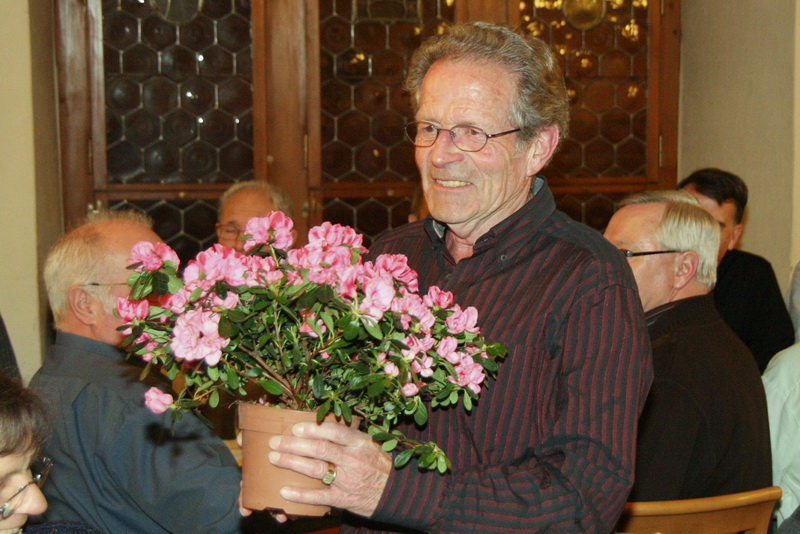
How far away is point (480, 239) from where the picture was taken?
1.59 m

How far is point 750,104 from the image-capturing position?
13.9ft

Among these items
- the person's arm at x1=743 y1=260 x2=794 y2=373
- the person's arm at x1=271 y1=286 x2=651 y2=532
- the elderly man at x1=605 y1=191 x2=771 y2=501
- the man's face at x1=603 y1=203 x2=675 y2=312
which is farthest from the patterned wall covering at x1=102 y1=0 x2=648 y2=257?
the person's arm at x1=271 y1=286 x2=651 y2=532

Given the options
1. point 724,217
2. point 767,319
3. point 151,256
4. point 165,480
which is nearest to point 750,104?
point 724,217

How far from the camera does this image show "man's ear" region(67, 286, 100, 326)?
2.29m

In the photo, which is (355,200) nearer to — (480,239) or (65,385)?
(65,385)

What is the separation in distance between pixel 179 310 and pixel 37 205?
9.62 ft

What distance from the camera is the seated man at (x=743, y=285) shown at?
13.1 ft

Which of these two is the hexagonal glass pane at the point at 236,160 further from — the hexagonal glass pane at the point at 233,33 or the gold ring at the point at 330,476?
the gold ring at the point at 330,476

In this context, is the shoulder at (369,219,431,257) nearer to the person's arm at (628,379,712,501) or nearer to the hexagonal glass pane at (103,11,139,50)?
the person's arm at (628,379,712,501)

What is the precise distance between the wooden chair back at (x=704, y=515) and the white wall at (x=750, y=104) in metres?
2.36

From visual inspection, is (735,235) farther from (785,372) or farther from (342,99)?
(342,99)

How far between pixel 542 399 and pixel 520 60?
1.92 feet

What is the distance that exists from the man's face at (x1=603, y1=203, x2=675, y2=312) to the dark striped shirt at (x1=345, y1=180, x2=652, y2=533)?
3.75 ft

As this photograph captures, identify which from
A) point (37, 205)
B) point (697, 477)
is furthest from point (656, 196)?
point (37, 205)
